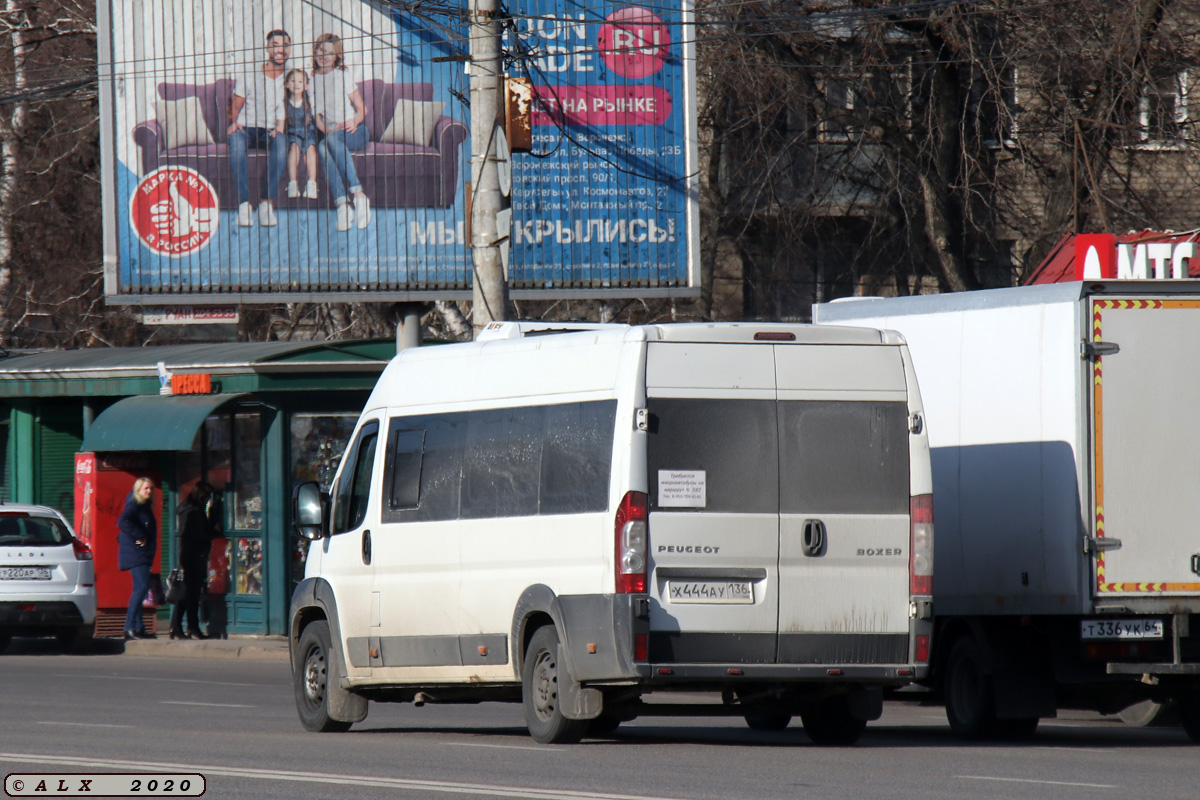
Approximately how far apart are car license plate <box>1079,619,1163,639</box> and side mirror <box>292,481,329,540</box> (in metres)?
4.76

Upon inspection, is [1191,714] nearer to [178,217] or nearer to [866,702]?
→ [866,702]

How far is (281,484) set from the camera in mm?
22625

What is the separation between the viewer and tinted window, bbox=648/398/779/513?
1045 centimetres

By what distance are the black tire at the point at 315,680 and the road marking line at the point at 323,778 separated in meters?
A: 2.32

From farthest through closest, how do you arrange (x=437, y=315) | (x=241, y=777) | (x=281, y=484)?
1. (x=437, y=315)
2. (x=281, y=484)
3. (x=241, y=777)

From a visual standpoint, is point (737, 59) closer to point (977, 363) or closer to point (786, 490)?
point (977, 363)

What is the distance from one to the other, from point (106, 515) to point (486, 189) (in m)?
9.18

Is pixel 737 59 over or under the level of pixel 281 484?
over

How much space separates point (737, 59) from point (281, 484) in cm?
790

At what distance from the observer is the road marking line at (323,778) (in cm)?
849

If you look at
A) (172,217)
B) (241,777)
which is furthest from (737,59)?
(241,777)

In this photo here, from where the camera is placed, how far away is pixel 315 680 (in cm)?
1264

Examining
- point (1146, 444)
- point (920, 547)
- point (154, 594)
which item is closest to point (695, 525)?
point (920, 547)

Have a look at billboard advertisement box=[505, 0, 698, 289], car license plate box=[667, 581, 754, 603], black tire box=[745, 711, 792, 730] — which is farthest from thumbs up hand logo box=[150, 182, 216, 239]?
car license plate box=[667, 581, 754, 603]
